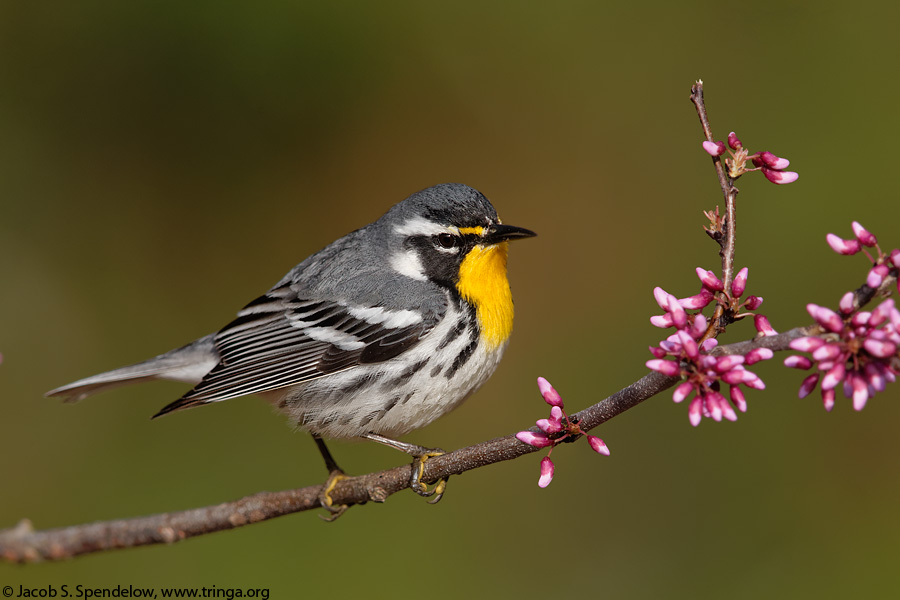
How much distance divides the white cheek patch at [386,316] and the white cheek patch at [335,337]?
120mm

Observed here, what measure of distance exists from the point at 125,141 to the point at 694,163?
4645 millimetres

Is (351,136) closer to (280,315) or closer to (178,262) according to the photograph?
(178,262)

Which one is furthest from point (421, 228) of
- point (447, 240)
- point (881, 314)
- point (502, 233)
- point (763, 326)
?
point (881, 314)

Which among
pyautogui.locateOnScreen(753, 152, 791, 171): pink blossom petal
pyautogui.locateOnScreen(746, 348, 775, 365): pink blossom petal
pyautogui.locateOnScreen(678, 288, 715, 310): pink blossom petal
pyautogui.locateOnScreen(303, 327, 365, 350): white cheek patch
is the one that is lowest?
pyautogui.locateOnScreen(303, 327, 365, 350): white cheek patch

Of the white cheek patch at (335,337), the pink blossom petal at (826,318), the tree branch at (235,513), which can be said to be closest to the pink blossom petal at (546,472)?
the tree branch at (235,513)

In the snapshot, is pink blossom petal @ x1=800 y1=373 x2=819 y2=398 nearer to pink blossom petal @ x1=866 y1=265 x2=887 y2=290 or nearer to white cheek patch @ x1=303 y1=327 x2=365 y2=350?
pink blossom petal @ x1=866 y1=265 x2=887 y2=290

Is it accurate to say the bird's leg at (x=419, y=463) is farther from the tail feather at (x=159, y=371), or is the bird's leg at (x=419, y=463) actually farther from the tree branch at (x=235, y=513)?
the tail feather at (x=159, y=371)

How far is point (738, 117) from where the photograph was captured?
6.30 meters

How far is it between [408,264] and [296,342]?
2.46 feet

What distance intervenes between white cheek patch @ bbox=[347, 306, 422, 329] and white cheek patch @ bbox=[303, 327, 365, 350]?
0.12 metres

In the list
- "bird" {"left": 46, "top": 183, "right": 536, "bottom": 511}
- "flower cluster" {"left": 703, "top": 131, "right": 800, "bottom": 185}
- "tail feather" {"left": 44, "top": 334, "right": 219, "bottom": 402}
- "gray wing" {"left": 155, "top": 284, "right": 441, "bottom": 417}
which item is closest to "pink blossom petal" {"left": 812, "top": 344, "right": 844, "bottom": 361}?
"flower cluster" {"left": 703, "top": 131, "right": 800, "bottom": 185}

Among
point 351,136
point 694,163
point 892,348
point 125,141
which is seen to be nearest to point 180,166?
point 125,141

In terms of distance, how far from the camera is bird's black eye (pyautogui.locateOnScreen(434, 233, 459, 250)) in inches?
159

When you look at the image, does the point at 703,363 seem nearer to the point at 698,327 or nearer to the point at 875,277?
the point at 698,327
